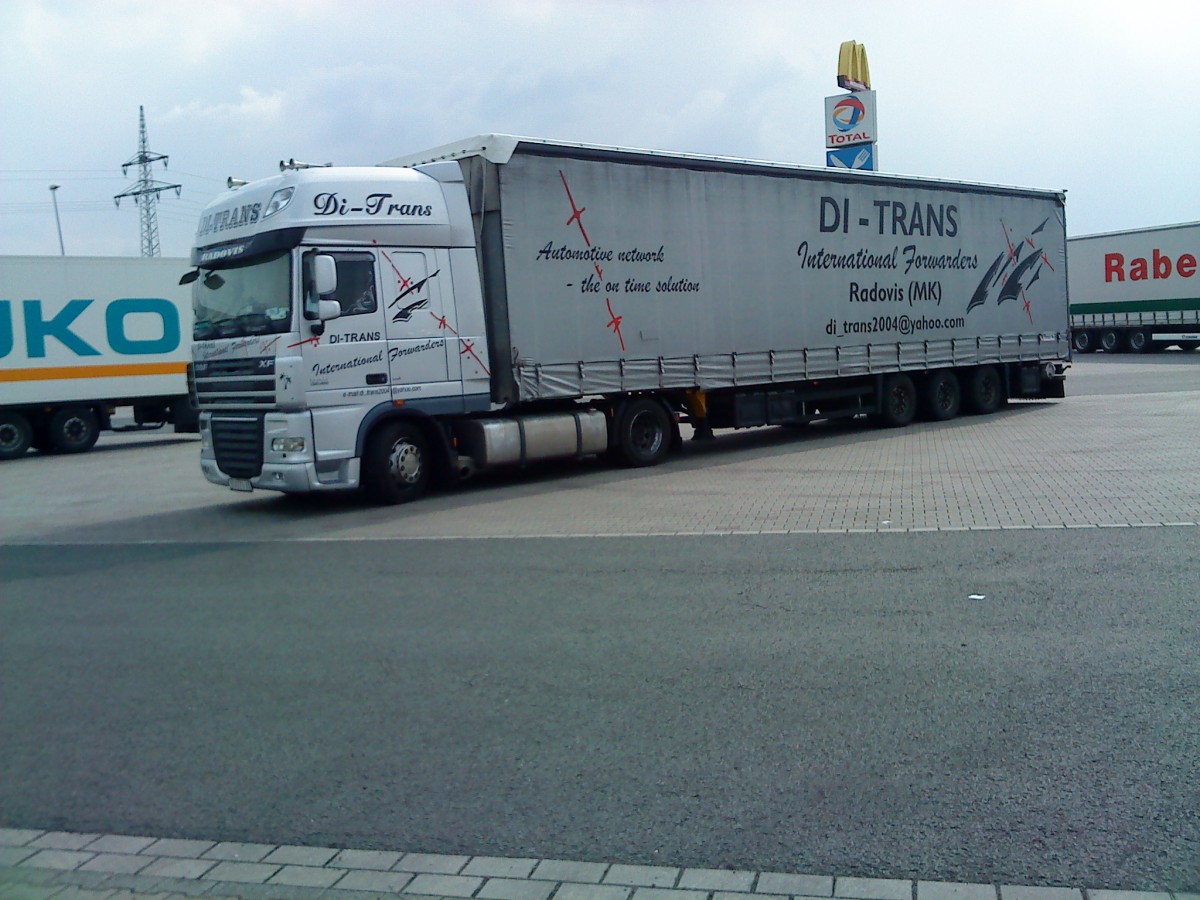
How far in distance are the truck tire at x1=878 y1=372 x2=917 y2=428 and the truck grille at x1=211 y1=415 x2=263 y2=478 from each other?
11.3 metres

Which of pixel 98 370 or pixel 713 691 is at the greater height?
pixel 98 370

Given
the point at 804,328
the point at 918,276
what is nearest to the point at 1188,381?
the point at 918,276

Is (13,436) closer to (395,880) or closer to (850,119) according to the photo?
(395,880)

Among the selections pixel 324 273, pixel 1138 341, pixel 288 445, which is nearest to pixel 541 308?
pixel 324 273

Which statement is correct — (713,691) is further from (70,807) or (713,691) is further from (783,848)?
(70,807)

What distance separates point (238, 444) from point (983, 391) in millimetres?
14731

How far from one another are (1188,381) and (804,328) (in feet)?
50.1

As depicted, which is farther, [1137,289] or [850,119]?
[1137,289]

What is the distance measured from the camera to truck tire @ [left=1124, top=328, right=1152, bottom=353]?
4647 cm

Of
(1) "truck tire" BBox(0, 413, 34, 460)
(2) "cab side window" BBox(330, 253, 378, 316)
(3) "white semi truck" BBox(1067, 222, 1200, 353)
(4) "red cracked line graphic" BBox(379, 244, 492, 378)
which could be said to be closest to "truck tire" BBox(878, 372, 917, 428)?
(4) "red cracked line graphic" BBox(379, 244, 492, 378)

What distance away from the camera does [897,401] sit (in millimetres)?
21250

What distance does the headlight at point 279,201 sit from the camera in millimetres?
13219

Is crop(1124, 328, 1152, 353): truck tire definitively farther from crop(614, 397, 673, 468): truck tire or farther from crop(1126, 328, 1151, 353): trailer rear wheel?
crop(614, 397, 673, 468): truck tire

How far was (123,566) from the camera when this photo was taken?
11133 millimetres
